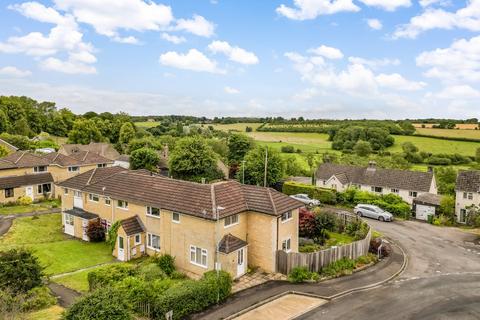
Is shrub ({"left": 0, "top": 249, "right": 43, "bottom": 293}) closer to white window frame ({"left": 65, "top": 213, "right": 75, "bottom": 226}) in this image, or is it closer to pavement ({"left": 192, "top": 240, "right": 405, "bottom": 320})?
pavement ({"left": 192, "top": 240, "right": 405, "bottom": 320})

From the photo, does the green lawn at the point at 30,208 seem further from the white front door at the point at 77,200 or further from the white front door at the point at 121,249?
the white front door at the point at 121,249

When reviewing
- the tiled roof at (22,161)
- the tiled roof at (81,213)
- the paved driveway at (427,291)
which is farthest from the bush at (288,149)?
the tiled roof at (81,213)

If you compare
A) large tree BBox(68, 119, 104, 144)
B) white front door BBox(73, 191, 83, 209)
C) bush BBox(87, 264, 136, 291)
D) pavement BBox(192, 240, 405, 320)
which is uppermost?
large tree BBox(68, 119, 104, 144)

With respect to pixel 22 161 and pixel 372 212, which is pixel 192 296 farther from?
pixel 22 161

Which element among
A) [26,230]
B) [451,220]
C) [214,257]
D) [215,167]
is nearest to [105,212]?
[26,230]

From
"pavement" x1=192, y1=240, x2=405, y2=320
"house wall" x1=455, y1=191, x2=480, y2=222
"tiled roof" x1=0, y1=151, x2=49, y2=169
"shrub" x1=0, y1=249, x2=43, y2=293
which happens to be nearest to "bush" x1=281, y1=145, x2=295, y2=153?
"house wall" x1=455, y1=191, x2=480, y2=222

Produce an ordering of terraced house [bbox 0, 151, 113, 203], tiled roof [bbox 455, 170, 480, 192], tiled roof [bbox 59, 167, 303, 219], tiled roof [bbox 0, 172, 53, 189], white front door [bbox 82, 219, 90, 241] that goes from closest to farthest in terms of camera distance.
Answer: tiled roof [bbox 59, 167, 303, 219] → white front door [bbox 82, 219, 90, 241] → tiled roof [bbox 455, 170, 480, 192] → tiled roof [bbox 0, 172, 53, 189] → terraced house [bbox 0, 151, 113, 203]
